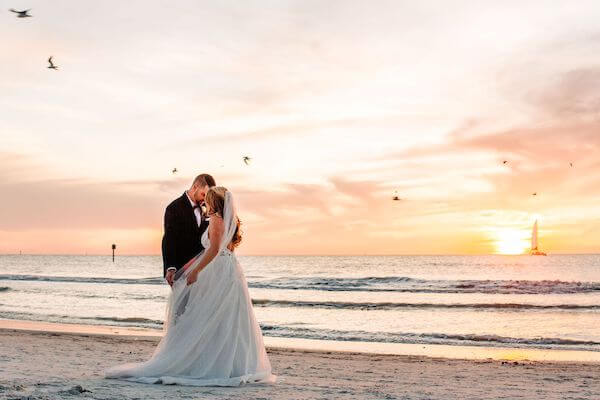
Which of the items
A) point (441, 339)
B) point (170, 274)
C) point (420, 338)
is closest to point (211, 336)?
point (170, 274)

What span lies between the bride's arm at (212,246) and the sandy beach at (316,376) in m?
1.24

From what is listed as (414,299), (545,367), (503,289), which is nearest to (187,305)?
(545,367)

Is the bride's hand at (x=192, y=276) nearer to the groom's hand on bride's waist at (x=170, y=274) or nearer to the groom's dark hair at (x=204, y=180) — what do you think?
the groom's hand on bride's waist at (x=170, y=274)

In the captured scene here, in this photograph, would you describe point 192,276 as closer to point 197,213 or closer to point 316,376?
point 197,213

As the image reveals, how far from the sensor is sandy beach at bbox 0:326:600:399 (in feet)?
22.6

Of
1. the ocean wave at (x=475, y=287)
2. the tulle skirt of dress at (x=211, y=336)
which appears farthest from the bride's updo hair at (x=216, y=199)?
the ocean wave at (x=475, y=287)

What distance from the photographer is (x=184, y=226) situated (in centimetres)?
745

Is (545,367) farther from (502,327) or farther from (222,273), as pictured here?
(502,327)

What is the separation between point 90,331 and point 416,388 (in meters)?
10.9

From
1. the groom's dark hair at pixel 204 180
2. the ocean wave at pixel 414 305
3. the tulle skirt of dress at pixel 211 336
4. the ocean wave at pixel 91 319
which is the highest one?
the groom's dark hair at pixel 204 180

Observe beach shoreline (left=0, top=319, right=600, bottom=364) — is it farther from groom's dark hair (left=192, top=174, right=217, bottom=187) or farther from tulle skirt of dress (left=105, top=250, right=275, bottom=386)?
groom's dark hair (left=192, top=174, right=217, bottom=187)

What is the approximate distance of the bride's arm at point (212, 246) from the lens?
730 cm

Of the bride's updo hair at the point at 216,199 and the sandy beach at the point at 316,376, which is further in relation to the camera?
the bride's updo hair at the point at 216,199

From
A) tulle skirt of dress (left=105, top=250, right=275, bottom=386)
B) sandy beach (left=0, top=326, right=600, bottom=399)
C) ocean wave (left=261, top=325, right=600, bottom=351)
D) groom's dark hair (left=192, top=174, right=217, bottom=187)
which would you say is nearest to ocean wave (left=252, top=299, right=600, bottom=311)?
ocean wave (left=261, top=325, right=600, bottom=351)
